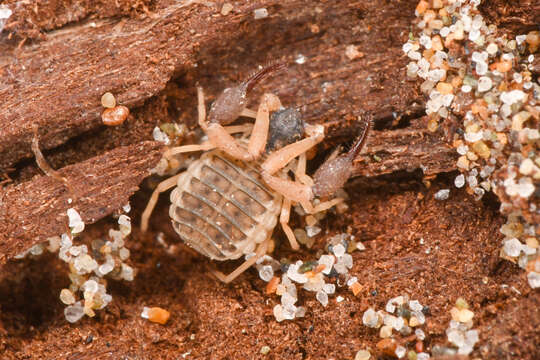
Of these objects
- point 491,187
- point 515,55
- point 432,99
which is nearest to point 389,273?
point 491,187

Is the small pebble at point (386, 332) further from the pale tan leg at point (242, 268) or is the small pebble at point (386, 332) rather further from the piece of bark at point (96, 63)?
the piece of bark at point (96, 63)

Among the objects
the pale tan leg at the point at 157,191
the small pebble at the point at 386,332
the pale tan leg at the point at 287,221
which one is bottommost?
the small pebble at the point at 386,332

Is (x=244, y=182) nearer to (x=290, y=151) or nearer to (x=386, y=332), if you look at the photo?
(x=290, y=151)

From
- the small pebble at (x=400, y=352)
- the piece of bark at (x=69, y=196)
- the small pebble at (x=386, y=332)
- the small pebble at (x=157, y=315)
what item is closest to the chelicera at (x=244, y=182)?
the piece of bark at (x=69, y=196)

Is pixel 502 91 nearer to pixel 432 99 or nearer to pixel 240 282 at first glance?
pixel 432 99

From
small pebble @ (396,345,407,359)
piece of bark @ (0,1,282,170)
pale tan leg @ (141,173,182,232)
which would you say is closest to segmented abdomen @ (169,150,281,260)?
pale tan leg @ (141,173,182,232)
